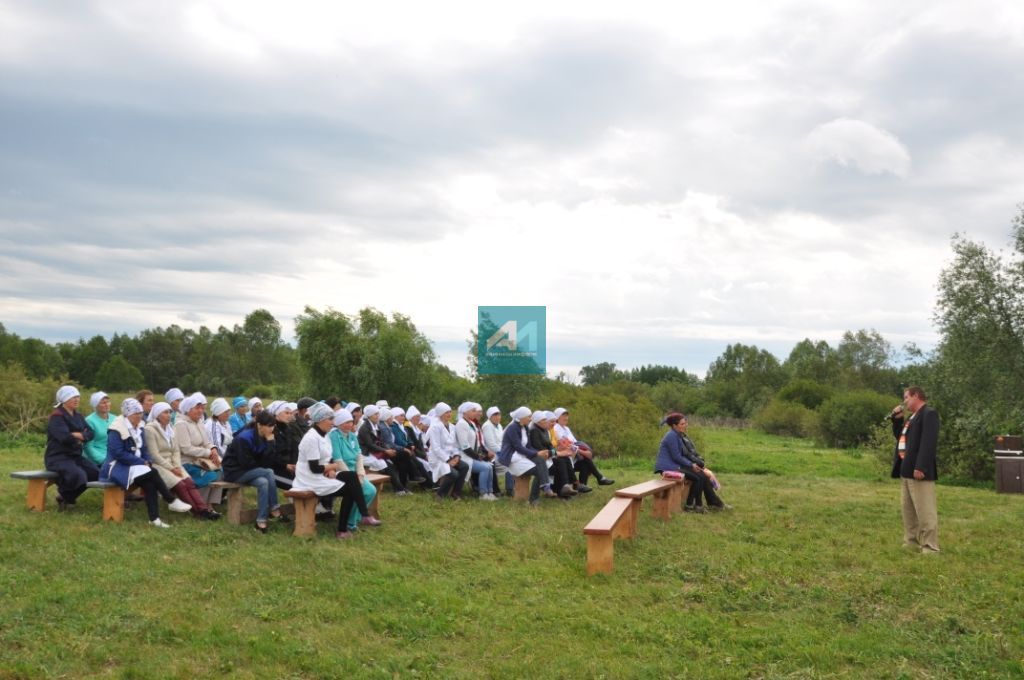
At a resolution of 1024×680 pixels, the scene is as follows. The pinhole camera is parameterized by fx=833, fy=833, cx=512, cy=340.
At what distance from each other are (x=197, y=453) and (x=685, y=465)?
6552 mm

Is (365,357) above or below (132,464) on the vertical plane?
above

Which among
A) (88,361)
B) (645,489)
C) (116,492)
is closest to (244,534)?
(116,492)

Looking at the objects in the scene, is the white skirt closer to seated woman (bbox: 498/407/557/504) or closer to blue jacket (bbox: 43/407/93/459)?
seated woman (bbox: 498/407/557/504)

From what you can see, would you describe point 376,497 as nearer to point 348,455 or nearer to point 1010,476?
point 348,455

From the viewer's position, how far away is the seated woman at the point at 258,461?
973 cm

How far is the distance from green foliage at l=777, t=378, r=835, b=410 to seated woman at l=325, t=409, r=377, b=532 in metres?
52.4

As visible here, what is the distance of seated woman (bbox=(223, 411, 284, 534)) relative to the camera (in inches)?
383

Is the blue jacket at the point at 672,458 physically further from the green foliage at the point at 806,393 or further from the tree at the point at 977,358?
the green foliage at the point at 806,393

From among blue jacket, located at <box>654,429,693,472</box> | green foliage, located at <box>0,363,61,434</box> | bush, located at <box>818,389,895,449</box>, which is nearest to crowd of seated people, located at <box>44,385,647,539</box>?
blue jacket, located at <box>654,429,693,472</box>

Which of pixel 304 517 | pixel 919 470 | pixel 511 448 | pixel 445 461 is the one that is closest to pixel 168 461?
pixel 304 517

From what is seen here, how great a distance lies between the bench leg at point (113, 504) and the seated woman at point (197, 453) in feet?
2.91

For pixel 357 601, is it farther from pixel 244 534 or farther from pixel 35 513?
pixel 35 513

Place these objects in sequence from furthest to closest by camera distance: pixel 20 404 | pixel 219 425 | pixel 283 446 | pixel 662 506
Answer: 1. pixel 20 404
2. pixel 219 425
3. pixel 662 506
4. pixel 283 446

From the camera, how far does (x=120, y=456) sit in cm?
958
